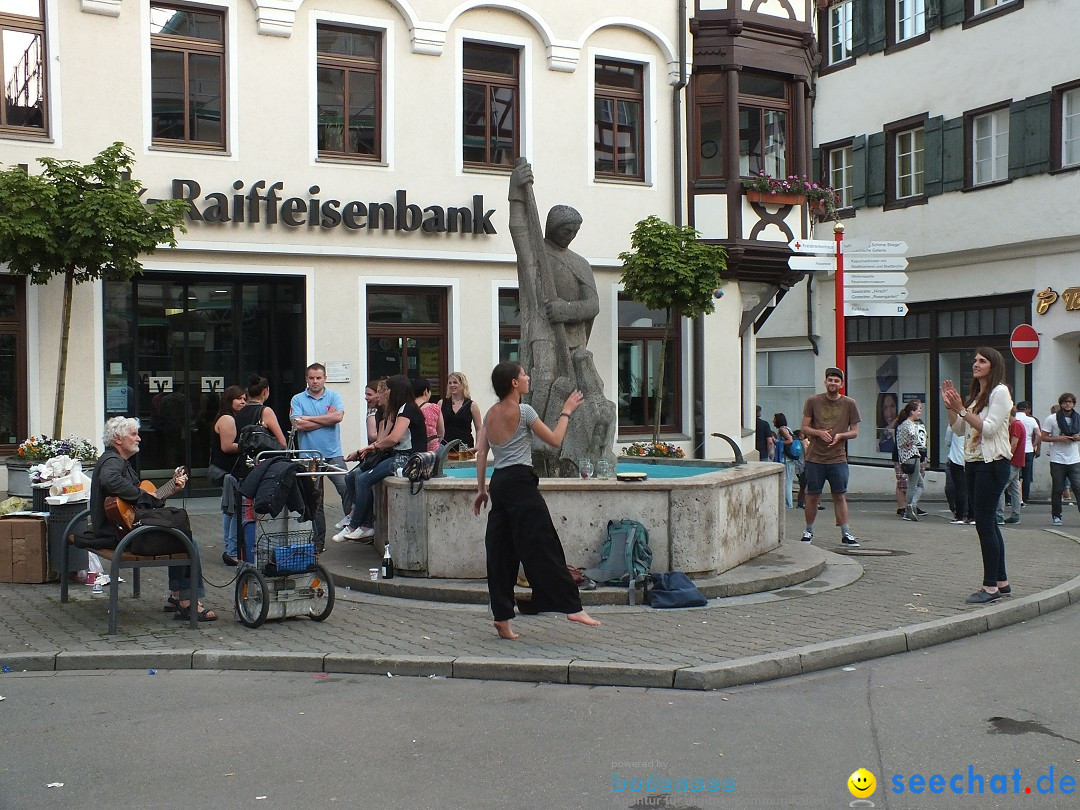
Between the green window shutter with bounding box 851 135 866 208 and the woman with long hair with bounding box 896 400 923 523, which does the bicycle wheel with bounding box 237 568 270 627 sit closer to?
the woman with long hair with bounding box 896 400 923 523

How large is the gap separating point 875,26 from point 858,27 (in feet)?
2.38

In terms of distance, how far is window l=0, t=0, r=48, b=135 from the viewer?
49.9 feet

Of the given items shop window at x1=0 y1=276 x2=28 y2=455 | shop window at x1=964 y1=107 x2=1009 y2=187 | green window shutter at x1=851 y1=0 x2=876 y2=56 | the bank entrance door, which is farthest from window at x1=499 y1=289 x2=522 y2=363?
green window shutter at x1=851 y1=0 x2=876 y2=56

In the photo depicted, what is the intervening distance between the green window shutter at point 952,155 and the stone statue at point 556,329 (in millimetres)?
15742

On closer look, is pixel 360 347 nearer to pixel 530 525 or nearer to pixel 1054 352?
pixel 530 525

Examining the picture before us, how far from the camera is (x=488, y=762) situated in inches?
213

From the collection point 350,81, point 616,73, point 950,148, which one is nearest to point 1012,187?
point 950,148

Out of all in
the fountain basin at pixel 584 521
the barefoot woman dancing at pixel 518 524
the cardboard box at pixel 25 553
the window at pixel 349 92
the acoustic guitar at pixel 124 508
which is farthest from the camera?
the window at pixel 349 92

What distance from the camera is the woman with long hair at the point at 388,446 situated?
→ 11094mm

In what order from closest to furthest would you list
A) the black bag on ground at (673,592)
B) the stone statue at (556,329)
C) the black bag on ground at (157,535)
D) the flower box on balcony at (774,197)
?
the black bag on ground at (157,535) < the black bag on ground at (673,592) < the stone statue at (556,329) < the flower box on balcony at (774,197)

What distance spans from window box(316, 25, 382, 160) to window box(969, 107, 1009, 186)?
12.6 meters

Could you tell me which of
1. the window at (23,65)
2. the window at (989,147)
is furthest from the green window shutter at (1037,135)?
the window at (23,65)

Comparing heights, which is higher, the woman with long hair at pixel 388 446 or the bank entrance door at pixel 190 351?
the bank entrance door at pixel 190 351

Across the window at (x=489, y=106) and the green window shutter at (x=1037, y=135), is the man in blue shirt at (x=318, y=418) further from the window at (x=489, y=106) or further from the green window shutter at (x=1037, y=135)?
the green window shutter at (x=1037, y=135)
